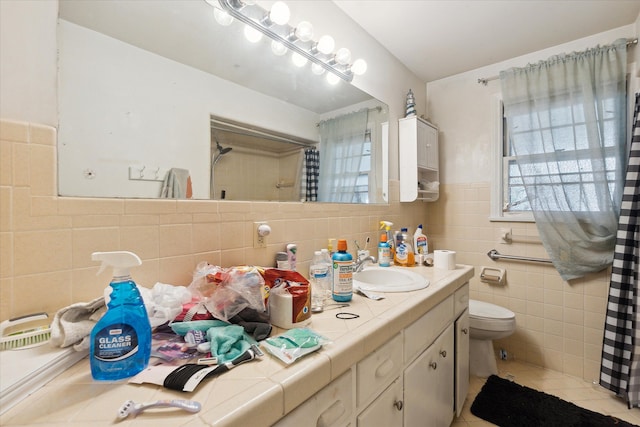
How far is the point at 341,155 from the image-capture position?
5.36 feet

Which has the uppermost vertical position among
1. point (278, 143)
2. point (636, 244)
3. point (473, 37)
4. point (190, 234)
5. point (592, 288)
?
point (473, 37)

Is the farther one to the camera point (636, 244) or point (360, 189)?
point (360, 189)

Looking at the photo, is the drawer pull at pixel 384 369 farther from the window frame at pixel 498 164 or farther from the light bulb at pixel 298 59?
the window frame at pixel 498 164

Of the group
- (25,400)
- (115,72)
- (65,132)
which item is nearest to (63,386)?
(25,400)

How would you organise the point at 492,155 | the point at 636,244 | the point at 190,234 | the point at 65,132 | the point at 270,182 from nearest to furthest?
the point at 65,132 → the point at 190,234 → the point at 270,182 → the point at 636,244 → the point at 492,155

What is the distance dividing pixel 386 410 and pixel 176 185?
3.20 ft

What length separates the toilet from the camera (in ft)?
6.11

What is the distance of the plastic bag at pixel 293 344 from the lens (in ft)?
2.03

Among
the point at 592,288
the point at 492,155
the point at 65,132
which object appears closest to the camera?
the point at 65,132

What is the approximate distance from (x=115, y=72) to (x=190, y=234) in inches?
20.6

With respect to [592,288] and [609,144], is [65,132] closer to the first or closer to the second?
[609,144]

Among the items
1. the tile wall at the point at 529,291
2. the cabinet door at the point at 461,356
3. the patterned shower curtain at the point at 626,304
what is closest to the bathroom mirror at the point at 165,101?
the cabinet door at the point at 461,356

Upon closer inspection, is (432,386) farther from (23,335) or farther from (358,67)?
(358,67)

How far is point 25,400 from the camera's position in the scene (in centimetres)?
48
